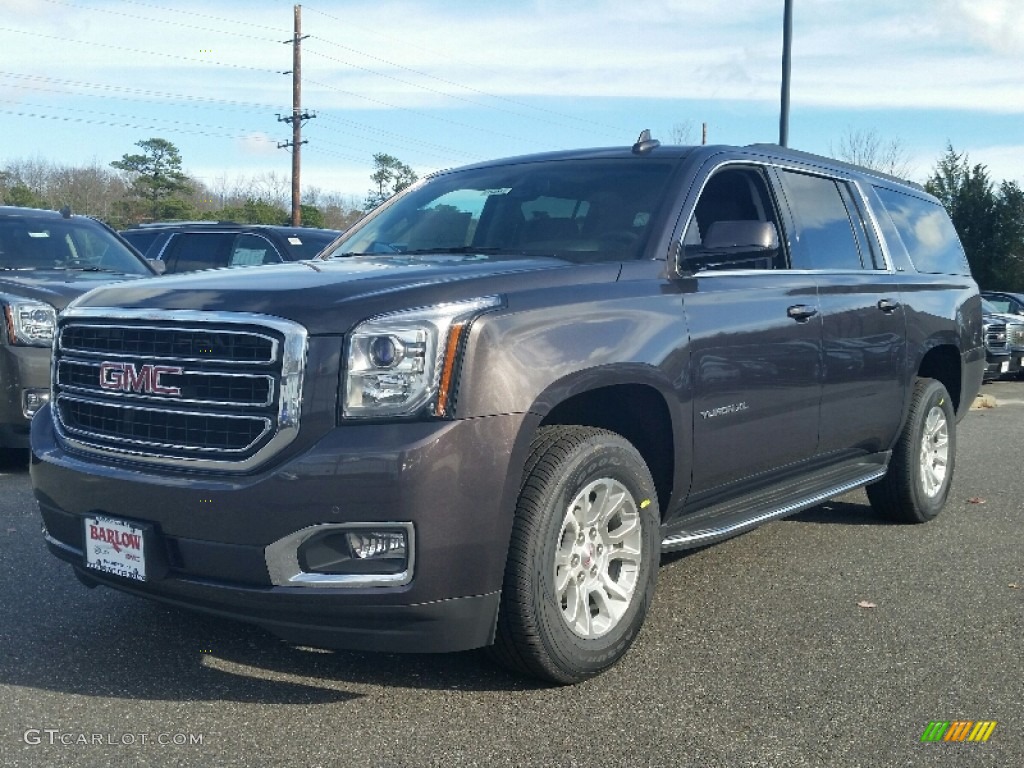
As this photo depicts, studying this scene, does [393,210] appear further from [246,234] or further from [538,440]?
[246,234]

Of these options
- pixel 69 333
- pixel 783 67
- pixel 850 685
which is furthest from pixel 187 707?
pixel 783 67

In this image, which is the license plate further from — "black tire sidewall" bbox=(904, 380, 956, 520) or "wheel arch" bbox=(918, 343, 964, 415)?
"wheel arch" bbox=(918, 343, 964, 415)

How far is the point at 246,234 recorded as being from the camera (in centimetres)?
1190

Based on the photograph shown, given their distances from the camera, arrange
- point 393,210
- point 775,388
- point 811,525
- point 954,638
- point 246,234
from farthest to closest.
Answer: point 246,234 < point 811,525 < point 393,210 < point 775,388 < point 954,638

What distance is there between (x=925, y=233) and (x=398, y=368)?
15.1ft

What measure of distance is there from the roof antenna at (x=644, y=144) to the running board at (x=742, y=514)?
1590 mm

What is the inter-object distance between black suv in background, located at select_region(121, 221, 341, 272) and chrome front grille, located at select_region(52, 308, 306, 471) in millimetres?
7683

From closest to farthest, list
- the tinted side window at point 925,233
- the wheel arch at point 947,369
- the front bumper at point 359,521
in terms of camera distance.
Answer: the front bumper at point 359,521 → the tinted side window at point 925,233 → the wheel arch at point 947,369

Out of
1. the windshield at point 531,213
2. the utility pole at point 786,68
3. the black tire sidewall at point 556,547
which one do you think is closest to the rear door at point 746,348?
the windshield at point 531,213

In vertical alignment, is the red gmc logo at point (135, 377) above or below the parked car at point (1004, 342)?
above

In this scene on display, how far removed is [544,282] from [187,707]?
1793 millimetres

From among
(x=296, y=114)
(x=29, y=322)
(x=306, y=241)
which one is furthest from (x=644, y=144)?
(x=296, y=114)

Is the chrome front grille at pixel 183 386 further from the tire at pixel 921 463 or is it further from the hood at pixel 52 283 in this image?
the tire at pixel 921 463

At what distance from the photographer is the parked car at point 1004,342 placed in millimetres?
18328
